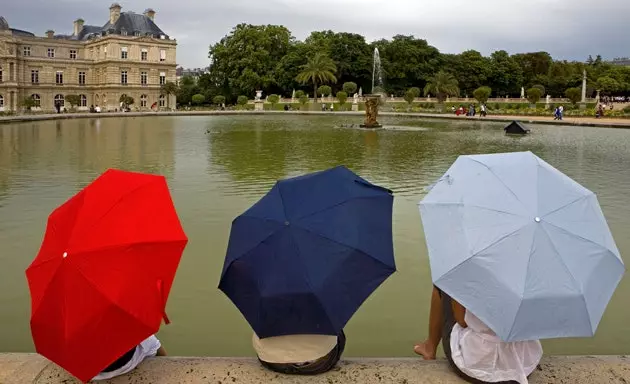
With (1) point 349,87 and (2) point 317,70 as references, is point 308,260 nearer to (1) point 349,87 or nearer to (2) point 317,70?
(2) point 317,70

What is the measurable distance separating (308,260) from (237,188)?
8.05 metres

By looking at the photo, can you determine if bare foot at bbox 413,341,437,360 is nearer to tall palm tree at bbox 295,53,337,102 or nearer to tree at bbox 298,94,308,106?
tree at bbox 298,94,308,106

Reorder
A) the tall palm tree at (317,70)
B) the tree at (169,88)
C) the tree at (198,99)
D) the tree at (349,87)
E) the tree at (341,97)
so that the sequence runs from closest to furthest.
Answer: the tree at (341,97) < the tall palm tree at (317,70) < the tree at (349,87) < the tree at (198,99) < the tree at (169,88)

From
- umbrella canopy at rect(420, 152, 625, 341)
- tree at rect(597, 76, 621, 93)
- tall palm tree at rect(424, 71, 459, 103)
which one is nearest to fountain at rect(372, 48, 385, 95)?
tall palm tree at rect(424, 71, 459, 103)

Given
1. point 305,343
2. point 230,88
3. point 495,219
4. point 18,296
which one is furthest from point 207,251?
point 230,88

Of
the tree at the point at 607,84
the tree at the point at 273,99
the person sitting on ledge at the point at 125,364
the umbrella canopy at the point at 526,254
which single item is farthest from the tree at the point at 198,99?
the umbrella canopy at the point at 526,254

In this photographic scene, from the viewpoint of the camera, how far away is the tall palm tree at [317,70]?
5869 cm

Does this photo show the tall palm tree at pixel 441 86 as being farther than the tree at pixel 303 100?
Yes

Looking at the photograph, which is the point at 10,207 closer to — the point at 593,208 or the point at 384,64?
the point at 593,208

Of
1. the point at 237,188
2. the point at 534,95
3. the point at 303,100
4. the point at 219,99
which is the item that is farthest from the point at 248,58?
the point at 237,188

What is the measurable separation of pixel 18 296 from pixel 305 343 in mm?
3568

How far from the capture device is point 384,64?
65688 millimetres

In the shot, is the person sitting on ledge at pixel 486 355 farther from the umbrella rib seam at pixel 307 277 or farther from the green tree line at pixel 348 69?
the green tree line at pixel 348 69

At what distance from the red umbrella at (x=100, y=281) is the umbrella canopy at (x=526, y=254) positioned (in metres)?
1.48
